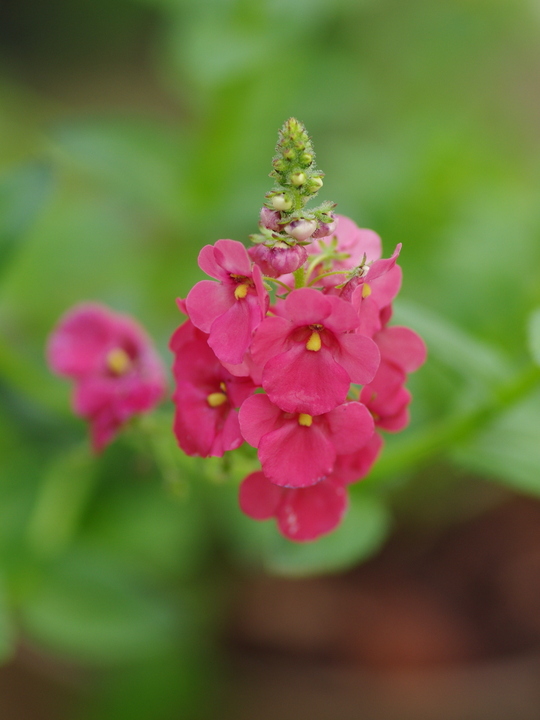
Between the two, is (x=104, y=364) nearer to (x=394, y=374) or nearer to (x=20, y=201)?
(x=20, y=201)

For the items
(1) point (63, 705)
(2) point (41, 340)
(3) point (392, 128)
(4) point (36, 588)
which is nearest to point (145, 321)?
(2) point (41, 340)

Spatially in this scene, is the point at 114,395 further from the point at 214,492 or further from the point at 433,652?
the point at 433,652

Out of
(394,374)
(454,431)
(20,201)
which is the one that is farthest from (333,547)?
(20,201)

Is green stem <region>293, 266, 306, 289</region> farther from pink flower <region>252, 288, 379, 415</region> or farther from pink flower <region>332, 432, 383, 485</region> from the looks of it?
pink flower <region>332, 432, 383, 485</region>

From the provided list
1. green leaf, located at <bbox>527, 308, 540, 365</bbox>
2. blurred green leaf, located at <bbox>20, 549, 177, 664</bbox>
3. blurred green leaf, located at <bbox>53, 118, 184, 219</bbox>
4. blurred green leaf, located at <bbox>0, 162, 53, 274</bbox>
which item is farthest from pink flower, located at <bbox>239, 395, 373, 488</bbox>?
blurred green leaf, located at <bbox>53, 118, 184, 219</bbox>

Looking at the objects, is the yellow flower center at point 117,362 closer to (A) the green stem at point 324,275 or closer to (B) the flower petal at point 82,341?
(B) the flower petal at point 82,341

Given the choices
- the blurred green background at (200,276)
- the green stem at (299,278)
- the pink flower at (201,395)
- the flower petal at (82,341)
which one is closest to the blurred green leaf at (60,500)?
the blurred green background at (200,276)
